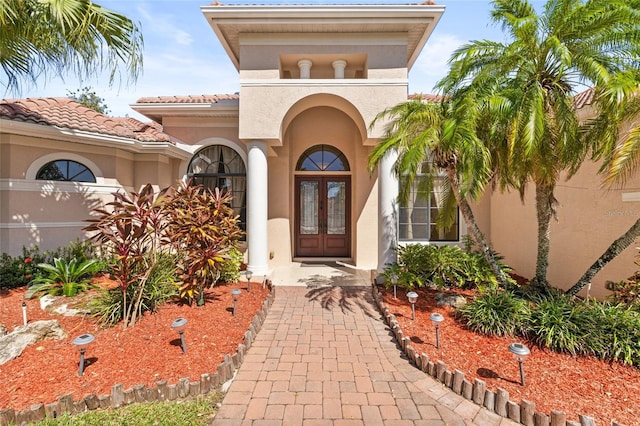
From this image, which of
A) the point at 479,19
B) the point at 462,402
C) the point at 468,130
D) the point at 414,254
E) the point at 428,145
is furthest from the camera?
the point at 414,254

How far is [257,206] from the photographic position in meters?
8.98

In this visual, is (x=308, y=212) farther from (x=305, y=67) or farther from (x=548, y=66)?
(x=548, y=66)

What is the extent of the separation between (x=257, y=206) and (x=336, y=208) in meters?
3.85

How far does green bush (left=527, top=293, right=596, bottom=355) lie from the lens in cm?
467

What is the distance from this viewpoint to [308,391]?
13.1ft

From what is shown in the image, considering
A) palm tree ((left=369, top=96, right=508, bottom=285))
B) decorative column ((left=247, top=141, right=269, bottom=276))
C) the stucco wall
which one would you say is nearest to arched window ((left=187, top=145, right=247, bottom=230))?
decorative column ((left=247, top=141, right=269, bottom=276))

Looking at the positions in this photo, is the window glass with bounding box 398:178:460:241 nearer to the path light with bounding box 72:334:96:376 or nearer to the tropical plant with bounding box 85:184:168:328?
the tropical plant with bounding box 85:184:168:328

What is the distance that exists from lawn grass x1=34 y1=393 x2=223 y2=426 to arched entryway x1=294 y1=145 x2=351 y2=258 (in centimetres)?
817

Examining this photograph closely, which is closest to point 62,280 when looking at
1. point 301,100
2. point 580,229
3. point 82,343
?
point 82,343

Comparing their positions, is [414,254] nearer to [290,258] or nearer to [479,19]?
[290,258]

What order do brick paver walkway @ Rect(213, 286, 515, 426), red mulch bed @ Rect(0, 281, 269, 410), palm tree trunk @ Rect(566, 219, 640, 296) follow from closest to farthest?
brick paver walkway @ Rect(213, 286, 515, 426)
red mulch bed @ Rect(0, 281, 269, 410)
palm tree trunk @ Rect(566, 219, 640, 296)

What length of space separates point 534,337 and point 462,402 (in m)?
2.32

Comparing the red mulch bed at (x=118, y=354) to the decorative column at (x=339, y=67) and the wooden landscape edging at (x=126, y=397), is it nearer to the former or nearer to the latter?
the wooden landscape edging at (x=126, y=397)

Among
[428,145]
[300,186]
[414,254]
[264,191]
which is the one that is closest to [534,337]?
[414,254]
